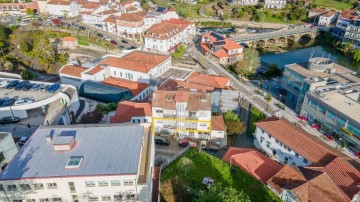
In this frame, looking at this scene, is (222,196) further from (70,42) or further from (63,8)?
(63,8)

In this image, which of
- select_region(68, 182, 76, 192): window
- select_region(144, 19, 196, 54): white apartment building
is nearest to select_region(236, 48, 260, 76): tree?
select_region(144, 19, 196, 54): white apartment building

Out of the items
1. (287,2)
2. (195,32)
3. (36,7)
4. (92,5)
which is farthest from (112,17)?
(287,2)

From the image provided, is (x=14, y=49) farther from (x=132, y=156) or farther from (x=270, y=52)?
(x=270, y=52)

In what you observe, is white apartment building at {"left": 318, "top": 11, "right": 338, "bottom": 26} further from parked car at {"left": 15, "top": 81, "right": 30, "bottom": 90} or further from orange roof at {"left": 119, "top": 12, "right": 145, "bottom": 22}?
parked car at {"left": 15, "top": 81, "right": 30, "bottom": 90}

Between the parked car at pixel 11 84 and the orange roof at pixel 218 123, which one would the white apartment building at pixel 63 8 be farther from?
the orange roof at pixel 218 123

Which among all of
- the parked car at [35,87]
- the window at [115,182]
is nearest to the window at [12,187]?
the window at [115,182]

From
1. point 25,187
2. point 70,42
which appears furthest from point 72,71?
point 25,187
